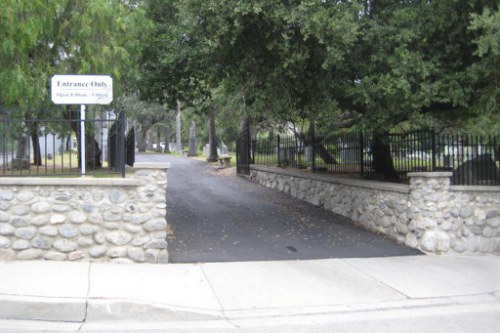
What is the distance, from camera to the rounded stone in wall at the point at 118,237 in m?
7.76

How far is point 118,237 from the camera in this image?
7.78m

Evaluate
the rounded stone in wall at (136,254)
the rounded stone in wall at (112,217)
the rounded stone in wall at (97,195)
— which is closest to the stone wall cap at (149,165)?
the rounded stone in wall at (97,195)

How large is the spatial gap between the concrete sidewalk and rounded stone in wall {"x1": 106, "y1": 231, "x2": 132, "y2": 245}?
1.17 feet

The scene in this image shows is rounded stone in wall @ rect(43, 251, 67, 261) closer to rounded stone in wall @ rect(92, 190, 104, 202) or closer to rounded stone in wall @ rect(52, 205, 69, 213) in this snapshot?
rounded stone in wall @ rect(52, 205, 69, 213)

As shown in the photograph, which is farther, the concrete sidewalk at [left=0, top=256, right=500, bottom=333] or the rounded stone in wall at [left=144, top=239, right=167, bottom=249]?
the rounded stone in wall at [left=144, top=239, right=167, bottom=249]

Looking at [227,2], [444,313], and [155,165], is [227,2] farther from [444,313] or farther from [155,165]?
[444,313]

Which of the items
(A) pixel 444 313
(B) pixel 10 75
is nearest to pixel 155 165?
(B) pixel 10 75

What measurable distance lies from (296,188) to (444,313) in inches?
397

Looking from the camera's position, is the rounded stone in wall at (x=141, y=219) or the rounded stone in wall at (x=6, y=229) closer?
the rounded stone in wall at (x=6, y=229)

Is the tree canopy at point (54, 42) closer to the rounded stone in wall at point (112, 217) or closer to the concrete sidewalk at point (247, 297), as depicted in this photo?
the rounded stone in wall at point (112, 217)

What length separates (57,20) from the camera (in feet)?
30.5

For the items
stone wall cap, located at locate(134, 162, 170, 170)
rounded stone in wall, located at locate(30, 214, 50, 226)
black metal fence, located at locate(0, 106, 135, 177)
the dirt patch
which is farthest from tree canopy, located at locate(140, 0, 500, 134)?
the dirt patch

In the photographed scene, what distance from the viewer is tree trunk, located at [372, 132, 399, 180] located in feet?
41.6

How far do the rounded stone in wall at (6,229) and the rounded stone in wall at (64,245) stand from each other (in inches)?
25.5
